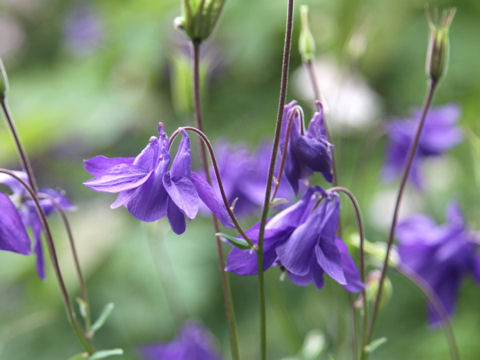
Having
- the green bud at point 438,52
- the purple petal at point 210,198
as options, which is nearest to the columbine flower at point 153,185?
the purple petal at point 210,198

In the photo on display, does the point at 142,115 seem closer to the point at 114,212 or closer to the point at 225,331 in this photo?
the point at 114,212

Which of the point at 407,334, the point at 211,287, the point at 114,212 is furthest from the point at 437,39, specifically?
the point at 114,212

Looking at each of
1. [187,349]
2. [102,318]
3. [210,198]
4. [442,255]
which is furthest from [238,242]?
[187,349]

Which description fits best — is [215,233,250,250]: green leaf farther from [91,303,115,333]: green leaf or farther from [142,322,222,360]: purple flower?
[142,322,222,360]: purple flower

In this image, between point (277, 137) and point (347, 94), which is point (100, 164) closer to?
point (277, 137)

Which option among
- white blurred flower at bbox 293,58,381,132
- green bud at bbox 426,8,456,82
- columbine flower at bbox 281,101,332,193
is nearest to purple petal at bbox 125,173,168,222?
columbine flower at bbox 281,101,332,193

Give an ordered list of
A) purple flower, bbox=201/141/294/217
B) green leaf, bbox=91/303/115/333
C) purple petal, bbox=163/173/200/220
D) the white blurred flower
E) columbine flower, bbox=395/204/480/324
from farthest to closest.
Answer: the white blurred flower < purple flower, bbox=201/141/294/217 < columbine flower, bbox=395/204/480/324 < green leaf, bbox=91/303/115/333 < purple petal, bbox=163/173/200/220
